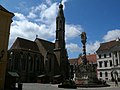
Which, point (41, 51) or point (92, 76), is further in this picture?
point (41, 51)

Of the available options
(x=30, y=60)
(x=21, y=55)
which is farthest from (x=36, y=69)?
(x=21, y=55)

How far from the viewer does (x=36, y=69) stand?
67062mm

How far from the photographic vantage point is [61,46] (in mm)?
69062

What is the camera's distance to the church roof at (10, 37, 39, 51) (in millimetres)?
63675

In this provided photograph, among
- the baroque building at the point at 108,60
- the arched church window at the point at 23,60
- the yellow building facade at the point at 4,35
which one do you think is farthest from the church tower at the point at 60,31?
the yellow building facade at the point at 4,35

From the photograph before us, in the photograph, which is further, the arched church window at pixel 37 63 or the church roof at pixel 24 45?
the arched church window at pixel 37 63

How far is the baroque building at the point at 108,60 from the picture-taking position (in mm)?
58381

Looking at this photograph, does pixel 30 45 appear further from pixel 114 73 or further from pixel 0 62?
pixel 0 62

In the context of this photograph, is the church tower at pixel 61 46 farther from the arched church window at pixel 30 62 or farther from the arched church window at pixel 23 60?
the arched church window at pixel 23 60

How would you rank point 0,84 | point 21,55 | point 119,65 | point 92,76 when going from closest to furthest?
point 0,84
point 92,76
point 119,65
point 21,55

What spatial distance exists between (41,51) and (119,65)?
31314mm

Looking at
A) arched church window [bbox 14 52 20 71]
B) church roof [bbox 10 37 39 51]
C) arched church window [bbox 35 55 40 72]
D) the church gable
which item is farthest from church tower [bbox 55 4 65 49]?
arched church window [bbox 14 52 20 71]

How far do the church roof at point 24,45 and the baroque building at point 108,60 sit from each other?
2559cm

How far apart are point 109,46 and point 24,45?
105ft
